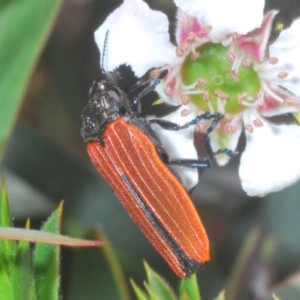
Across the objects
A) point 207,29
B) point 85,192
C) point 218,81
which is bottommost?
point 85,192

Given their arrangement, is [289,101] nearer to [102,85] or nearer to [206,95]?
[206,95]

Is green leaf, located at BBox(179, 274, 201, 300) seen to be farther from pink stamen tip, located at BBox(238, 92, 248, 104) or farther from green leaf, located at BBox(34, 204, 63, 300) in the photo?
pink stamen tip, located at BBox(238, 92, 248, 104)

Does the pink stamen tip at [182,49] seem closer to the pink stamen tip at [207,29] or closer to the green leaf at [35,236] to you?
the pink stamen tip at [207,29]

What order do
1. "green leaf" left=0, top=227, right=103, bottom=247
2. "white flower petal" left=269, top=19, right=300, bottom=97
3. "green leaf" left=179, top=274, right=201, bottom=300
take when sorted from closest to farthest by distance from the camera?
"green leaf" left=0, top=227, right=103, bottom=247 < "green leaf" left=179, top=274, right=201, bottom=300 < "white flower petal" left=269, top=19, right=300, bottom=97

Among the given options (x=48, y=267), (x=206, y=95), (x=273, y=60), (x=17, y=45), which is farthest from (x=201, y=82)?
(x=48, y=267)

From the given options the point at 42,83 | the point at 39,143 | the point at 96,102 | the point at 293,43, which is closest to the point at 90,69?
the point at 42,83

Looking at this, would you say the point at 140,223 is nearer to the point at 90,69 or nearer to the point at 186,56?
the point at 186,56

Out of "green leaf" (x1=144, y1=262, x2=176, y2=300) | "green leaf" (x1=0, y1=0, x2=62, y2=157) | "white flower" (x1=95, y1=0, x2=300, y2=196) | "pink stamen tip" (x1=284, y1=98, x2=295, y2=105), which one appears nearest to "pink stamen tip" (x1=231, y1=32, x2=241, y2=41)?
"white flower" (x1=95, y1=0, x2=300, y2=196)
